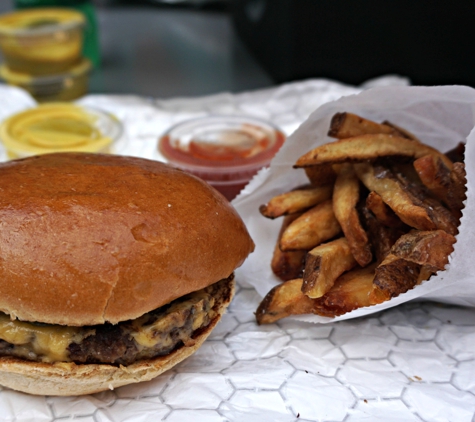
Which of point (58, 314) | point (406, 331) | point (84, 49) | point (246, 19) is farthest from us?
point (246, 19)

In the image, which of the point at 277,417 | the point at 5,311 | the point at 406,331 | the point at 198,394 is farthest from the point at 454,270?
the point at 5,311

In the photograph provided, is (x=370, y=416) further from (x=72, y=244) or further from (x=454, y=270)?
(x=72, y=244)

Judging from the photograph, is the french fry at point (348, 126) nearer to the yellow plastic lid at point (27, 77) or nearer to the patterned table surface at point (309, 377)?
the patterned table surface at point (309, 377)

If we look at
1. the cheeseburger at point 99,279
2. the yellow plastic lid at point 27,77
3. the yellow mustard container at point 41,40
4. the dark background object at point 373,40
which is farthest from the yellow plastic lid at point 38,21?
the cheeseburger at point 99,279

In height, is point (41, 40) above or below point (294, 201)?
below

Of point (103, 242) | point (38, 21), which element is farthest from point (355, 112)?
point (38, 21)

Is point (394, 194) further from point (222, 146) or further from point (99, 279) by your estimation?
point (222, 146)

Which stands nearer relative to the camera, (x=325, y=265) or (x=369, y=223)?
(x=325, y=265)
